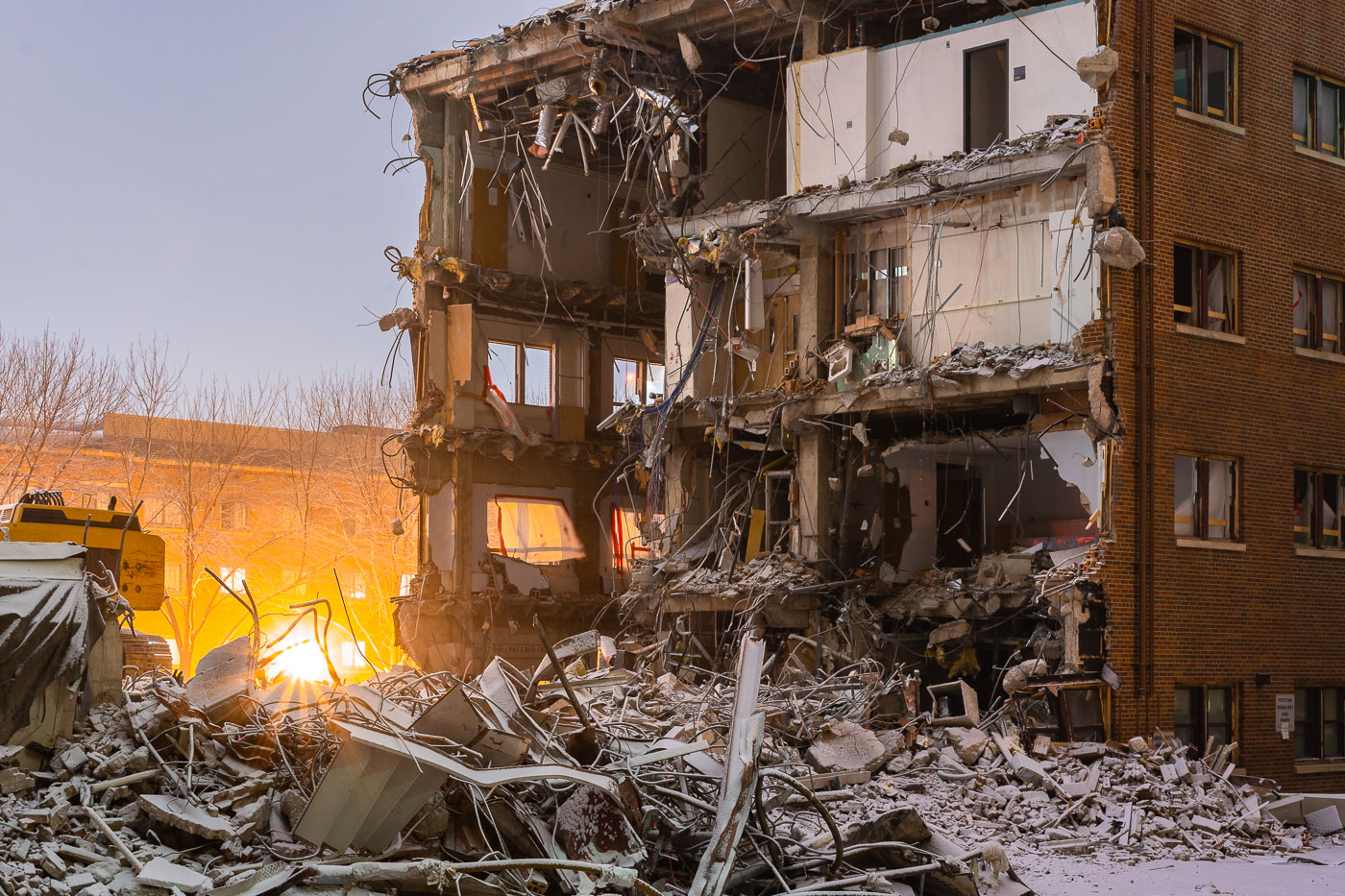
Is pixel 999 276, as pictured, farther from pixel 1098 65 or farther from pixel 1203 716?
pixel 1203 716

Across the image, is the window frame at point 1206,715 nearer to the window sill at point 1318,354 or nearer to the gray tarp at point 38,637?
the window sill at point 1318,354

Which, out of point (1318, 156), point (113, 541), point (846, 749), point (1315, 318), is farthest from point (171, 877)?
point (1318, 156)

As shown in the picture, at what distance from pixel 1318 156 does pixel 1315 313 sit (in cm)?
285

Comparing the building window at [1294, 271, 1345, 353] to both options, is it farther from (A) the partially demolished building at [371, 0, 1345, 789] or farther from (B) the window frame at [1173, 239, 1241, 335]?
(B) the window frame at [1173, 239, 1241, 335]

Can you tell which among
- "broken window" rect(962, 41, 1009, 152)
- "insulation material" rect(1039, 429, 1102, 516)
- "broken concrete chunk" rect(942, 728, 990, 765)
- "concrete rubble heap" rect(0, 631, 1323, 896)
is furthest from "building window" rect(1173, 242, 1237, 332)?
"concrete rubble heap" rect(0, 631, 1323, 896)

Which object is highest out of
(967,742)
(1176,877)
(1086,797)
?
(967,742)

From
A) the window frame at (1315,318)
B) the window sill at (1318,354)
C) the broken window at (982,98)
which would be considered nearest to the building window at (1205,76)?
the broken window at (982,98)

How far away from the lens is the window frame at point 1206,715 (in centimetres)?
2119

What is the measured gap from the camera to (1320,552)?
76.9 ft

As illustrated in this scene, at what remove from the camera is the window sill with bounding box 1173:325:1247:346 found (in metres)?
21.6

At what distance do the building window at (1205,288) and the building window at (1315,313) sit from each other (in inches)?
75.8

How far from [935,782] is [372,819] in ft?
28.5

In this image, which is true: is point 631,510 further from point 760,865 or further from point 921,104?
point 760,865

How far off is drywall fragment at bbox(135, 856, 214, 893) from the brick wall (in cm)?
1487
